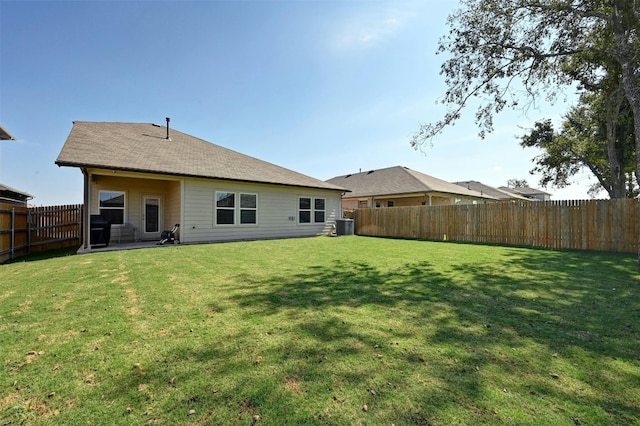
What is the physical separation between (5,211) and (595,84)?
66.7ft

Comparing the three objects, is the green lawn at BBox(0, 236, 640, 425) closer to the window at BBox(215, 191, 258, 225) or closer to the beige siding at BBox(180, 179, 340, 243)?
the beige siding at BBox(180, 179, 340, 243)

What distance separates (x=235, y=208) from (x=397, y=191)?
38.9 ft

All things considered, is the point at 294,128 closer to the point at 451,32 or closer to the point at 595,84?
the point at 451,32

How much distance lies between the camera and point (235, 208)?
513 inches

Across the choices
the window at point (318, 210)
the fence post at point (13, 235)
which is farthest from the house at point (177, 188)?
the fence post at point (13, 235)

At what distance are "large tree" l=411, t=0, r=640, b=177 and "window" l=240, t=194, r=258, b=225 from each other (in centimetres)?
752

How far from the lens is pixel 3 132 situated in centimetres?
1097

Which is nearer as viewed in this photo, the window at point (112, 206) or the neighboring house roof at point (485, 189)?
the window at point (112, 206)

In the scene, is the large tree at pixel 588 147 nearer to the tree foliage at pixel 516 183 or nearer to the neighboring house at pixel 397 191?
the neighboring house at pixel 397 191

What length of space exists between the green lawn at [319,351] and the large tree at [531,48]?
229 inches

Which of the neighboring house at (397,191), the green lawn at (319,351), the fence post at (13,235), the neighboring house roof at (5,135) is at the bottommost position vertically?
the green lawn at (319,351)

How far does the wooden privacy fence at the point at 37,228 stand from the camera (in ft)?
27.5

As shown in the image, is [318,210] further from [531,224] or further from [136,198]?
[531,224]

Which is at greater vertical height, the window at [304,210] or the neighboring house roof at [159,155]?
the neighboring house roof at [159,155]
